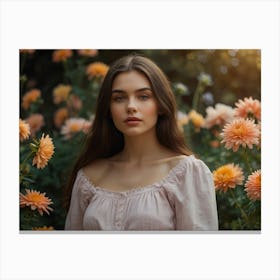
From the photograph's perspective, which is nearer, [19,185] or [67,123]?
[19,185]

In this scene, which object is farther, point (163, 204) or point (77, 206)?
point (77, 206)

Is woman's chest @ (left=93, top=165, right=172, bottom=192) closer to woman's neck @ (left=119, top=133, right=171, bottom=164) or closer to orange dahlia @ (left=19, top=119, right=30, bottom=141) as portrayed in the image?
woman's neck @ (left=119, top=133, right=171, bottom=164)

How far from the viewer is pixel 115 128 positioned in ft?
8.71

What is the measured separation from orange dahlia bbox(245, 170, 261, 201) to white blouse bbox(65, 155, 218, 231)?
241mm

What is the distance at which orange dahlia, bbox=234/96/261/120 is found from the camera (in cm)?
274

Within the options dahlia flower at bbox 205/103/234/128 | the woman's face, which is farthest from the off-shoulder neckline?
dahlia flower at bbox 205/103/234/128

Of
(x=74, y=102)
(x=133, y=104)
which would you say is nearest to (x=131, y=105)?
(x=133, y=104)

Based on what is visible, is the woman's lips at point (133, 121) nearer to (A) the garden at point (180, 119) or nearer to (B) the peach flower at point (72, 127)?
(A) the garden at point (180, 119)

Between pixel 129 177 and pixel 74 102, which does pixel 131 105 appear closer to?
pixel 129 177

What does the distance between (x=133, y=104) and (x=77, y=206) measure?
52 centimetres

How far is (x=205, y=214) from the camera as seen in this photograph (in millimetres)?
2512
